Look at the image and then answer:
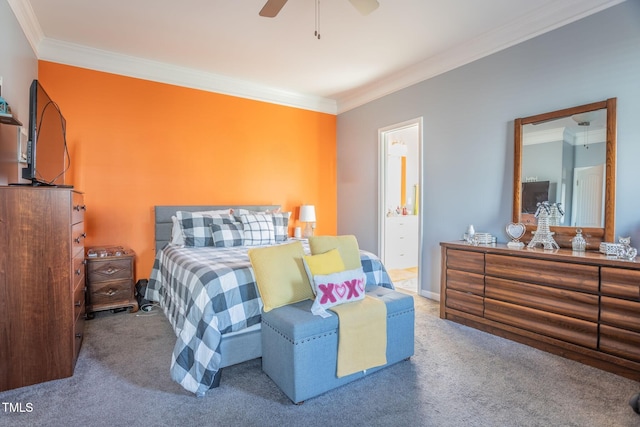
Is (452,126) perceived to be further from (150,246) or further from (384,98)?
(150,246)

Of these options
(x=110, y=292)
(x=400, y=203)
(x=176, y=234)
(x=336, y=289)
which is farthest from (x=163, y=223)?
(x=400, y=203)

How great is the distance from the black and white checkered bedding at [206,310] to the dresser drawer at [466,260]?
3.31 ft

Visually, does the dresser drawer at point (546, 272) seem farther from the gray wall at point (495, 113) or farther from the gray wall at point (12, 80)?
the gray wall at point (12, 80)

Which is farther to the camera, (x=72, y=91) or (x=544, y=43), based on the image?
(x=72, y=91)

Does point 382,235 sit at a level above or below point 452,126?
below

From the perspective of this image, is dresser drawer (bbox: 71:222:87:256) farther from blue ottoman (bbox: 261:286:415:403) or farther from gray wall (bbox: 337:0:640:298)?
gray wall (bbox: 337:0:640:298)

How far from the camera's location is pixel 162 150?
3.94 m

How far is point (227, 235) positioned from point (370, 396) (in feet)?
7.19

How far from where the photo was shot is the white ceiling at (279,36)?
8.94 feet

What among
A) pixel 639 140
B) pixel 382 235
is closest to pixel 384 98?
pixel 382 235

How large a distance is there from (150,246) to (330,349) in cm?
289

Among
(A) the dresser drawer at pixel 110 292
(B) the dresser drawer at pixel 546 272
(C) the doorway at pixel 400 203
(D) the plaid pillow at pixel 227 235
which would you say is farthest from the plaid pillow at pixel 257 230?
(B) the dresser drawer at pixel 546 272

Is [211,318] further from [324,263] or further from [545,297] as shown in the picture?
[545,297]

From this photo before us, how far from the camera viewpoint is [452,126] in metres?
3.60
